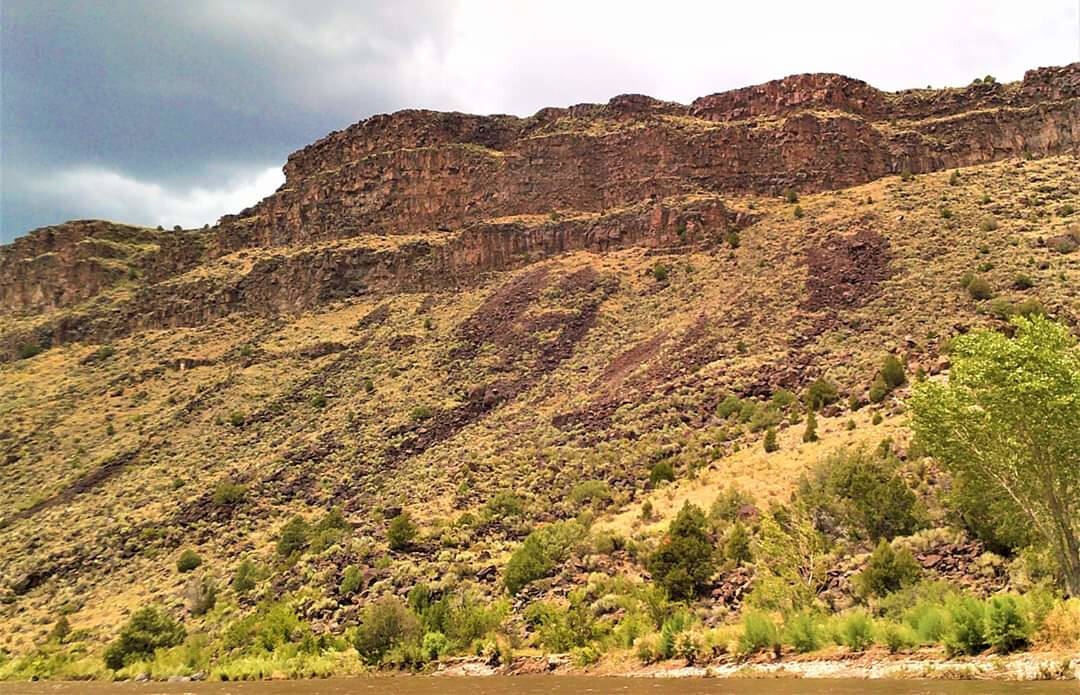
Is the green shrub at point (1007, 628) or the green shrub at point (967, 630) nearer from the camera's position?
the green shrub at point (1007, 628)

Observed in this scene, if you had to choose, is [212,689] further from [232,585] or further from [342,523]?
[342,523]

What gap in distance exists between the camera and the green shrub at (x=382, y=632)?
29125 millimetres

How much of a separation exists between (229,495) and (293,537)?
10.7 metres

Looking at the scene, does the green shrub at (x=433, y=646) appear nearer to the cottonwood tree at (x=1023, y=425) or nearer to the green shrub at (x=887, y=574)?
the green shrub at (x=887, y=574)

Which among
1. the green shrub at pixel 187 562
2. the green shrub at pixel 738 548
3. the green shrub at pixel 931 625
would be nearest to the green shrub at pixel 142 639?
the green shrub at pixel 187 562

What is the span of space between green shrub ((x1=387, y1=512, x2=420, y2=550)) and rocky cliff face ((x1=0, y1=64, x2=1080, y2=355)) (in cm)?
3937

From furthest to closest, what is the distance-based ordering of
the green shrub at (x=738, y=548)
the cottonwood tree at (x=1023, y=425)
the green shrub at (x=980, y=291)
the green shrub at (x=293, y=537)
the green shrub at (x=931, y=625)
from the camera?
1. the green shrub at (x=980, y=291)
2. the green shrub at (x=293, y=537)
3. the green shrub at (x=738, y=548)
4. the cottonwood tree at (x=1023, y=425)
5. the green shrub at (x=931, y=625)

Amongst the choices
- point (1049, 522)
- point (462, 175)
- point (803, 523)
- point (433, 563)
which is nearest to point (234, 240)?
point (462, 175)

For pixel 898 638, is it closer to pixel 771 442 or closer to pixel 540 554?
pixel 540 554

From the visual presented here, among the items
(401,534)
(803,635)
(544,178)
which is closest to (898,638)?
(803,635)

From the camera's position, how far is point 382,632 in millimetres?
29156

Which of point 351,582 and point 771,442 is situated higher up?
point 771,442

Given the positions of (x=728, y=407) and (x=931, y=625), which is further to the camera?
(x=728, y=407)

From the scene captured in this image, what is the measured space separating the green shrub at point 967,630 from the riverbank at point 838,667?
29 cm
